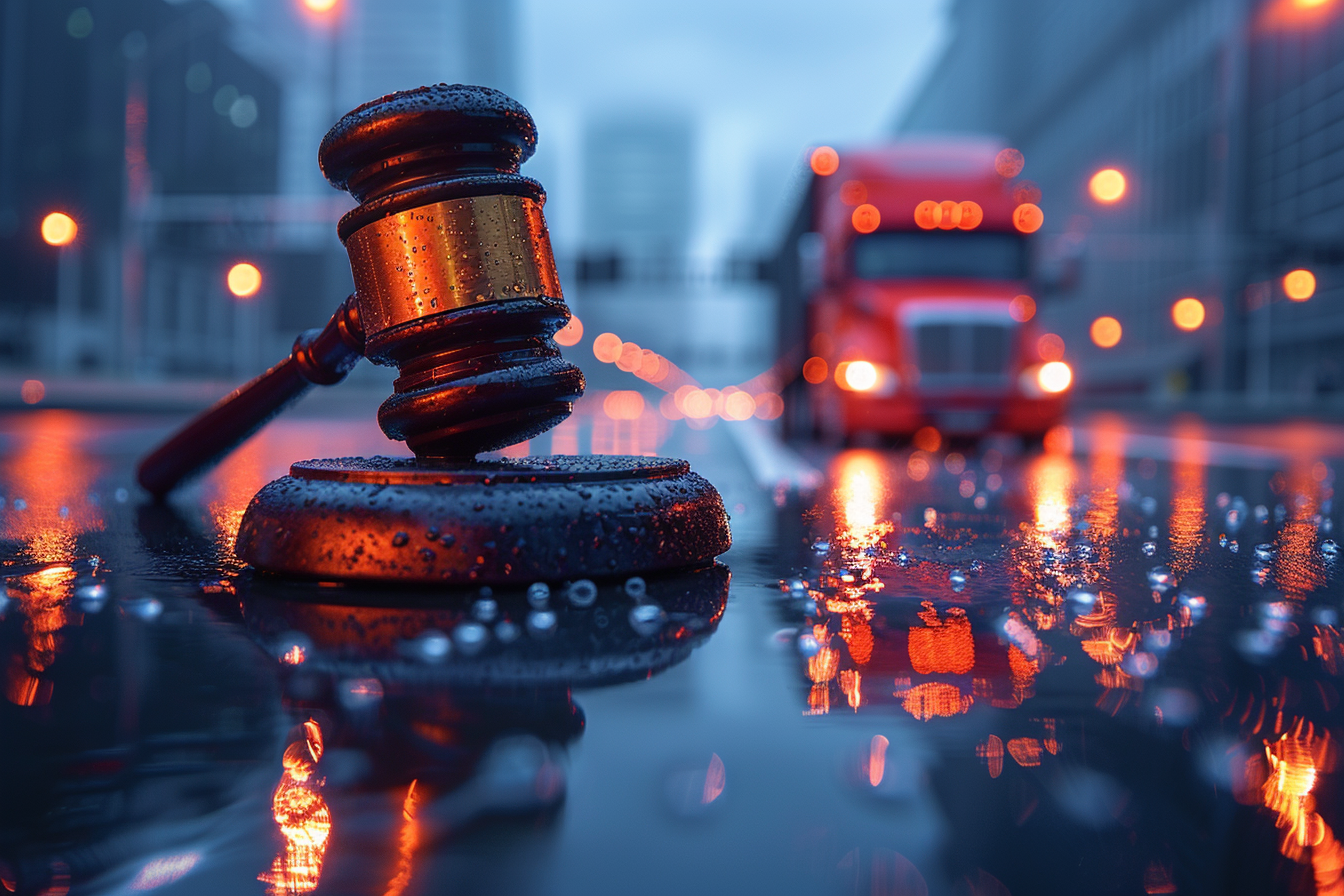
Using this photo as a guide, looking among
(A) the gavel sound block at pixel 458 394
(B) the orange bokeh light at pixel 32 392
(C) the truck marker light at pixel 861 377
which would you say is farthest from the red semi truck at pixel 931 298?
(B) the orange bokeh light at pixel 32 392

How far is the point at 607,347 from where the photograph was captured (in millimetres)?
103625

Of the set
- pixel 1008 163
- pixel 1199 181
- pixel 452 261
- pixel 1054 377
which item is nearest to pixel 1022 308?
pixel 1054 377

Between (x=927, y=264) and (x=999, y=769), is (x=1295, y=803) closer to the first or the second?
(x=999, y=769)

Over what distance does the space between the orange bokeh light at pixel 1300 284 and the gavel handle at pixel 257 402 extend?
3773cm

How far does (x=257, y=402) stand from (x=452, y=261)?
123 cm

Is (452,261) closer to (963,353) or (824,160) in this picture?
(963,353)

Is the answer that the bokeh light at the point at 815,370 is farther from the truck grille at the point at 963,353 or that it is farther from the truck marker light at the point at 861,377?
the truck grille at the point at 963,353

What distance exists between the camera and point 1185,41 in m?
48.7

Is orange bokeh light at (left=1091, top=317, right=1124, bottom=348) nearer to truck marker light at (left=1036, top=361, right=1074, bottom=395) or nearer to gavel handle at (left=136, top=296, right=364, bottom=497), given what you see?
truck marker light at (left=1036, top=361, right=1074, bottom=395)

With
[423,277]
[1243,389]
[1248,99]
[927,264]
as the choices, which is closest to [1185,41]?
[1248,99]

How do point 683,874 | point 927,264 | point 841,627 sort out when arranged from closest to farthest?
point 683,874 → point 841,627 → point 927,264

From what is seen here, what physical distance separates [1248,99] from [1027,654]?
4691cm

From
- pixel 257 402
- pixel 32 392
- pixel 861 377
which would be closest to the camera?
pixel 257 402

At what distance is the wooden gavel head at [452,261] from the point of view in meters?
2.53
